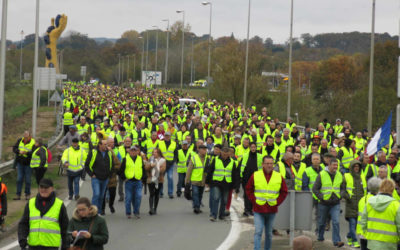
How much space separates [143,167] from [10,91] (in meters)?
80.1

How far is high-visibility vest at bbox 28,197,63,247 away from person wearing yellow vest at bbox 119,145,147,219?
7.06 meters

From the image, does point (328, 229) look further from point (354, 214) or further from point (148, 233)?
point (148, 233)

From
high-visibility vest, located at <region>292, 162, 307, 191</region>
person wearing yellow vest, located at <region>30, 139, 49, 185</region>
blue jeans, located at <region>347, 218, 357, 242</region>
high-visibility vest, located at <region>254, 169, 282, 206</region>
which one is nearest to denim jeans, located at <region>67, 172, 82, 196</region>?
person wearing yellow vest, located at <region>30, 139, 49, 185</region>

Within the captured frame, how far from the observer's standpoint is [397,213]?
905 cm

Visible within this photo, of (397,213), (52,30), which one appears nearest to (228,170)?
(397,213)

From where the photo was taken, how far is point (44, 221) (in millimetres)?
8898

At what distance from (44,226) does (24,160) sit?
9747 millimetres

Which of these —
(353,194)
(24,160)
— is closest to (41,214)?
(353,194)

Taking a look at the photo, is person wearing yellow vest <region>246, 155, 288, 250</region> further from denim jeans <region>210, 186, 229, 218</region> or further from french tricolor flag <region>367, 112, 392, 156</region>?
french tricolor flag <region>367, 112, 392, 156</region>

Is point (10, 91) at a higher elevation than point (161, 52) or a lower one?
lower

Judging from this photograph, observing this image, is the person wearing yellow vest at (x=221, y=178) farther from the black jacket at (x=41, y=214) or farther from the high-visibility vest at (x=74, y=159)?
the black jacket at (x=41, y=214)

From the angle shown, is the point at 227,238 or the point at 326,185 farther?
the point at 227,238

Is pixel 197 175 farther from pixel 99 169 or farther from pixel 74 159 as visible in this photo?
pixel 74 159

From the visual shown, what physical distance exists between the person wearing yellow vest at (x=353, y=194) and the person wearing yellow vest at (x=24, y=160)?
8403 millimetres
